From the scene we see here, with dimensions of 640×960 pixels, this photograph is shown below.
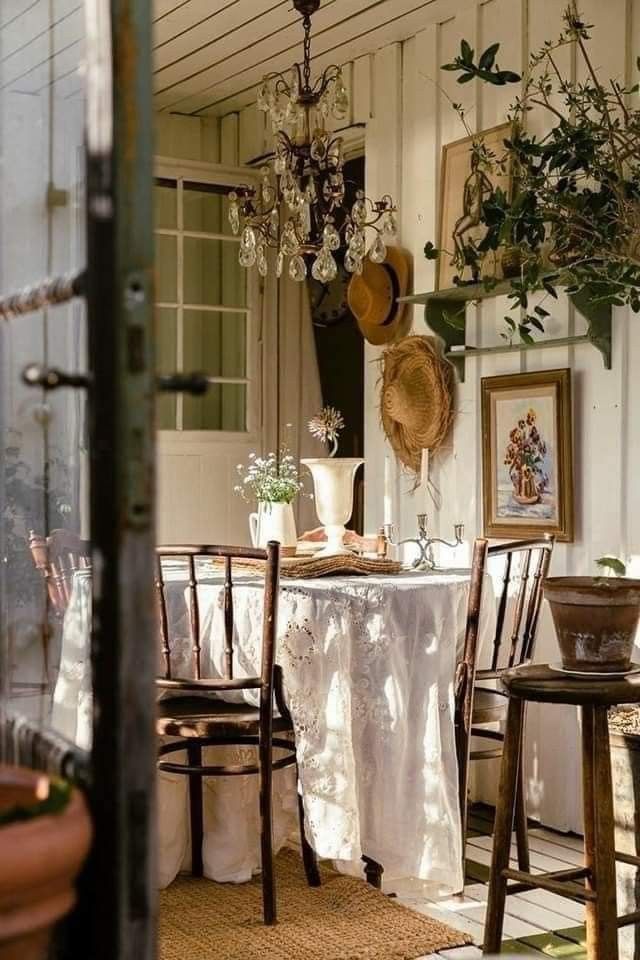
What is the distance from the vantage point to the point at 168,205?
19.8 ft

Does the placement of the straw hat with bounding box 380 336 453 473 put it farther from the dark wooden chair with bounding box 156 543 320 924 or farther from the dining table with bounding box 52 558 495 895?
the dark wooden chair with bounding box 156 543 320 924

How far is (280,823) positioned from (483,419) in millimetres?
1617

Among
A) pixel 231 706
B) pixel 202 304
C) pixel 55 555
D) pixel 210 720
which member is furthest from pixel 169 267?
pixel 55 555

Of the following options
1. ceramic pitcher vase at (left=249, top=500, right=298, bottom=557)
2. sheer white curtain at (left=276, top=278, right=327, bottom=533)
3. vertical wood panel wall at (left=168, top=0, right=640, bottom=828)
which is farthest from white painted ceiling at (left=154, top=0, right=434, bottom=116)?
ceramic pitcher vase at (left=249, top=500, right=298, bottom=557)

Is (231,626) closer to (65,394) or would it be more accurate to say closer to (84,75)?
(65,394)

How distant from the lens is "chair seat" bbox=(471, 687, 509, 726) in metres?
3.71

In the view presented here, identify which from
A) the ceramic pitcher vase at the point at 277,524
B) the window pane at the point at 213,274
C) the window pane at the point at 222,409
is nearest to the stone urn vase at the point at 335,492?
the ceramic pitcher vase at the point at 277,524

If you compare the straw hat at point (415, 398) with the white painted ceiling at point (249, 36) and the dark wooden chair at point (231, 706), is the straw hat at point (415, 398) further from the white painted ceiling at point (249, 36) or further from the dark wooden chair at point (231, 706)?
the dark wooden chair at point (231, 706)

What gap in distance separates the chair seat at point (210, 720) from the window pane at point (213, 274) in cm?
297

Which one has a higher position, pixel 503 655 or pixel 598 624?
pixel 598 624

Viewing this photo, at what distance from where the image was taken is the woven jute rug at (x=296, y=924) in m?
3.14

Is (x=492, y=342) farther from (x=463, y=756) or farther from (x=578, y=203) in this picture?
(x=463, y=756)

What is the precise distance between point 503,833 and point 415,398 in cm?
243

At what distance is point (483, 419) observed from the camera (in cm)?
461
